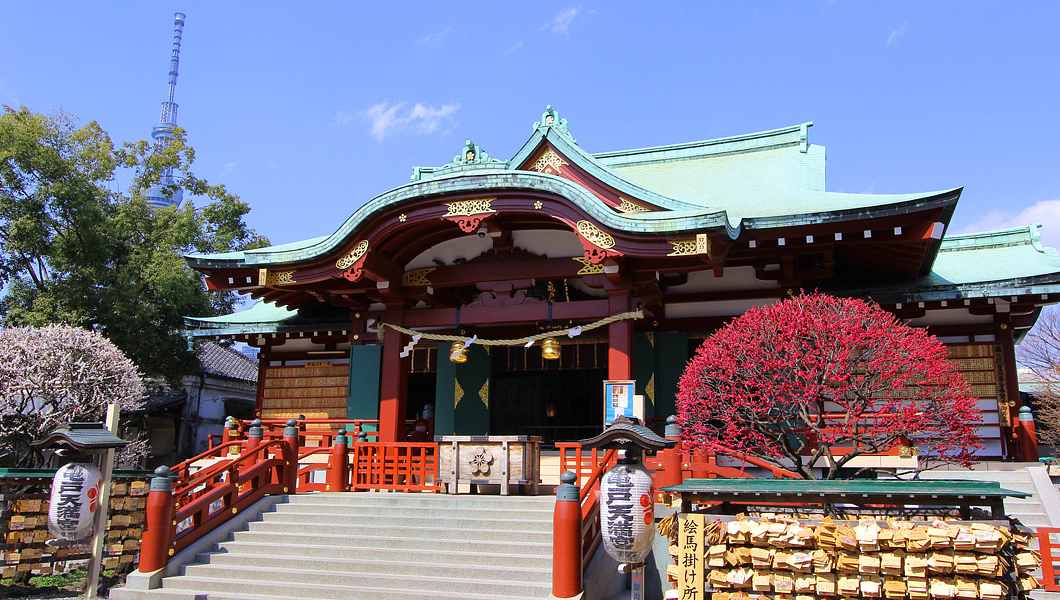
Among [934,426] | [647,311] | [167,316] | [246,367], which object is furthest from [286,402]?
[246,367]

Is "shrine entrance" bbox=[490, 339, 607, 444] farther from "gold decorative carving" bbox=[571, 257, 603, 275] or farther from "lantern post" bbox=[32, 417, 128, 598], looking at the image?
"lantern post" bbox=[32, 417, 128, 598]

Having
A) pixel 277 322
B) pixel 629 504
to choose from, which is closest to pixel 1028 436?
pixel 629 504

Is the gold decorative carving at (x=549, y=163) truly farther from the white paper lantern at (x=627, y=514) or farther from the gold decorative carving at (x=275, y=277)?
the white paper lantern at (x=627, y=514)

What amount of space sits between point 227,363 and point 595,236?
2369 cm

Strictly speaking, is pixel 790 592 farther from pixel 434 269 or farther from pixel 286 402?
pixel 286 402

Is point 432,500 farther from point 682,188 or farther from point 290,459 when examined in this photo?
point 682,188

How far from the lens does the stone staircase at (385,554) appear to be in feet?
27.7

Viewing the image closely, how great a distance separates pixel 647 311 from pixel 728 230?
2426 mm

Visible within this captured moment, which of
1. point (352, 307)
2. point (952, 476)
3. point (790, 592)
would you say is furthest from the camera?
point (352, 307)

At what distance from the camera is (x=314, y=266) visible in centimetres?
1313

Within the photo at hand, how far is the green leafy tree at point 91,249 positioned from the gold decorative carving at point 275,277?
8.89 metres

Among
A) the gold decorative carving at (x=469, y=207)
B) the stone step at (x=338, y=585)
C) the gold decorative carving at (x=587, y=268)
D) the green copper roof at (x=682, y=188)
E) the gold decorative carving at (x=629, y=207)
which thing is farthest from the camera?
the gold decorative carving at (x=629, y=207)

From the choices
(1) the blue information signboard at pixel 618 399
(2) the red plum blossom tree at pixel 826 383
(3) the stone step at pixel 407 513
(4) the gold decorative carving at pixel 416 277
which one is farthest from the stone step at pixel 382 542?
(4) the gold decorative carving at pixel 416 277

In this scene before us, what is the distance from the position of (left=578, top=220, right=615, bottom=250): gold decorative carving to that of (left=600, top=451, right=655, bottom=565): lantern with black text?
4700 mm
